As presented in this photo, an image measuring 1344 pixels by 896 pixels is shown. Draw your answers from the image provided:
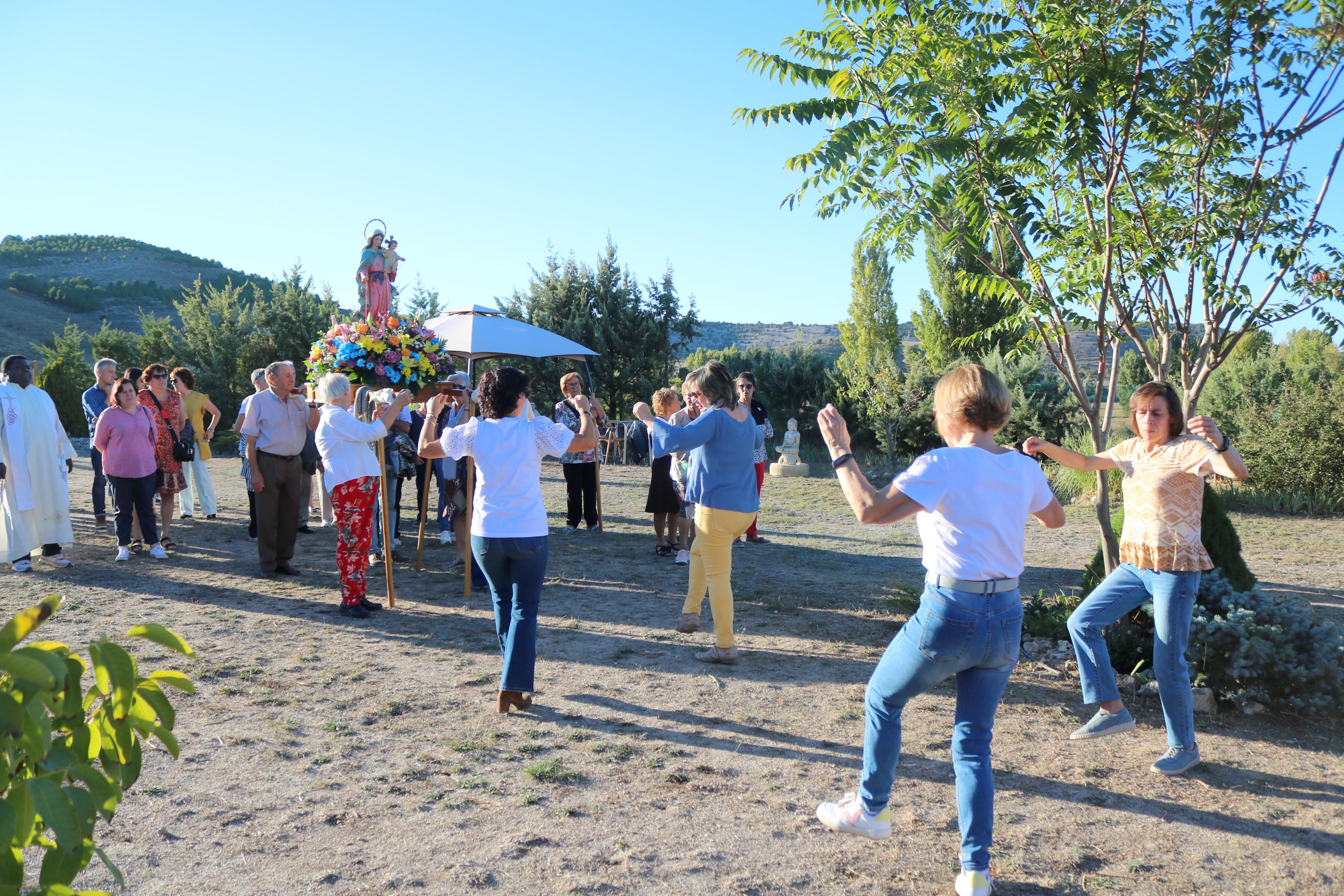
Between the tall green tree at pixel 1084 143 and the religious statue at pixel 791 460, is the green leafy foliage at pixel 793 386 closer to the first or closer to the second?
the religious statue at pixel 791 460

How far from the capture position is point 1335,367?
19906 millimetres

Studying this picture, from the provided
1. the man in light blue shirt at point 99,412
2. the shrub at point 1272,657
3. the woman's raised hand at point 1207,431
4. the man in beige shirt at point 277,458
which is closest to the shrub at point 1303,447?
the shrub at point 1272,657

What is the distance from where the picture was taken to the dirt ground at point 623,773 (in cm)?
307

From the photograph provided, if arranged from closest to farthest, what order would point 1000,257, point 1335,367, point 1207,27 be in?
point 1207,27 < point 1000,257 < point 1335,367

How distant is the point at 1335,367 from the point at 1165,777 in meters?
21.3

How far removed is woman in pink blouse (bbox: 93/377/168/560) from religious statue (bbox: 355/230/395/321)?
2.51 meters

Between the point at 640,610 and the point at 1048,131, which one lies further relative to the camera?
the point at 640,610

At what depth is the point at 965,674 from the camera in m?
2.88

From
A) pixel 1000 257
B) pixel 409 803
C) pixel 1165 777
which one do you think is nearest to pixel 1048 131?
pixel 1000 257

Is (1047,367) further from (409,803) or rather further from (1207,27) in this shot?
(409,803)

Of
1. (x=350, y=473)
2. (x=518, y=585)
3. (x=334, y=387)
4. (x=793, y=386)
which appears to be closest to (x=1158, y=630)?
(x=518, y=585)

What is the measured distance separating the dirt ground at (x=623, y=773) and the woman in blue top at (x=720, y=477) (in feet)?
2.14

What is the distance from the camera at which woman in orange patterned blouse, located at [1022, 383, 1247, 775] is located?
12.3 feet

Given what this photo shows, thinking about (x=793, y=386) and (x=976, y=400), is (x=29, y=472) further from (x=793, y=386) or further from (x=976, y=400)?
(x=793, y=386)
